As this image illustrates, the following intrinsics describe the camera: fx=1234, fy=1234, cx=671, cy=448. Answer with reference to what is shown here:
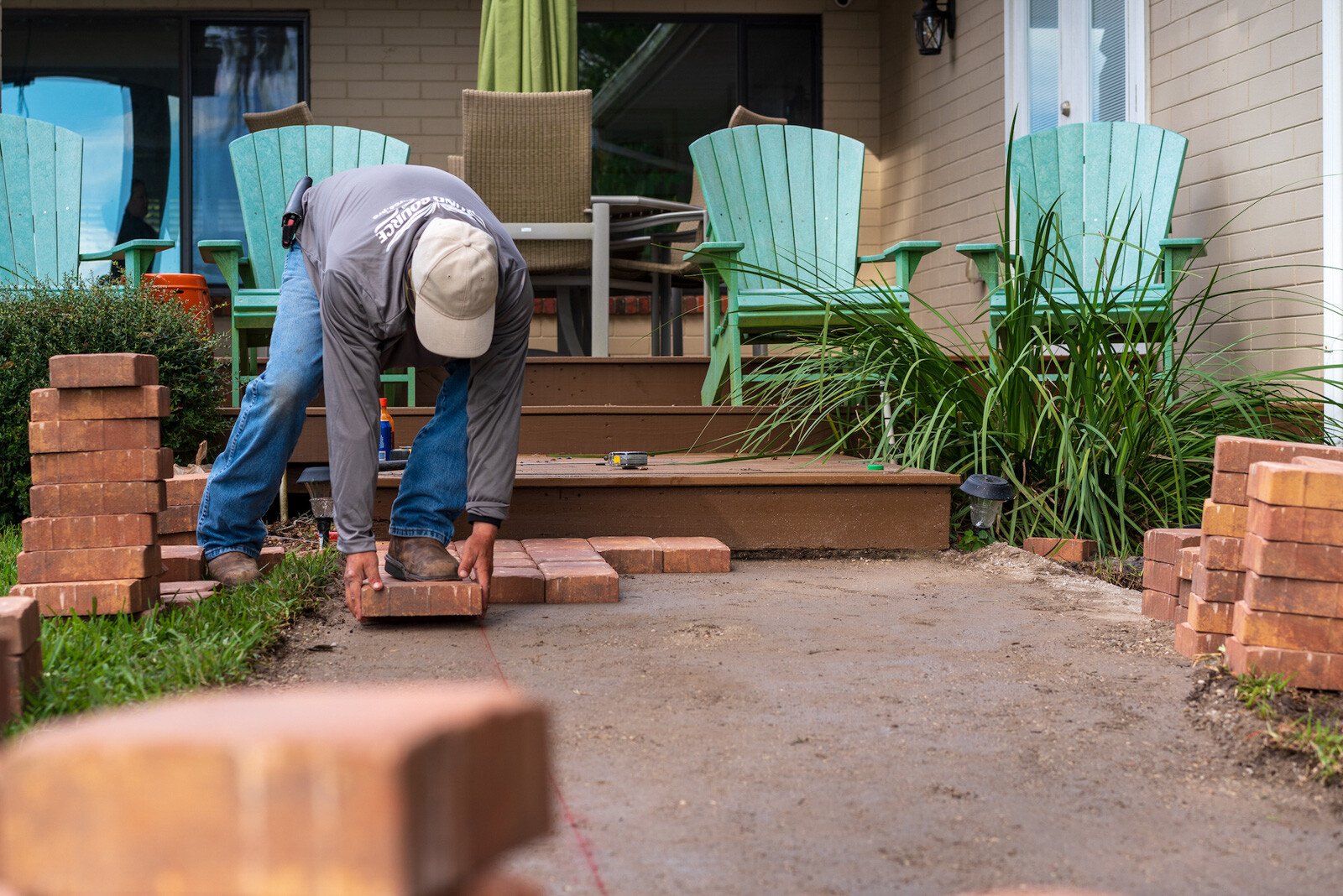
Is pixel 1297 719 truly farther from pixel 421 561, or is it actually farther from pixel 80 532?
pixel 80 532

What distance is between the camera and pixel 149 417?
2275 millimetres

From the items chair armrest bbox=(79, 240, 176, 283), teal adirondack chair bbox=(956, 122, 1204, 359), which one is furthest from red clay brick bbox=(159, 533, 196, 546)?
teal adirondack chair bbox=(956, 122, 1204, 359)

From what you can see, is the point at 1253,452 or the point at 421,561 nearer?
the point at 1253,452

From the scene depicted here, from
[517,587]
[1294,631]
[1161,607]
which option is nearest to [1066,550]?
[1161,607]

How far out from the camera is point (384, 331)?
7.42 feet

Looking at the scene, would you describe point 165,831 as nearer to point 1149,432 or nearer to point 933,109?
point 1149,432

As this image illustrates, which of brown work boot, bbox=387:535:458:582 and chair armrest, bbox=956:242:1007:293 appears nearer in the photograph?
brown work boot, bbox=387:535:458:582

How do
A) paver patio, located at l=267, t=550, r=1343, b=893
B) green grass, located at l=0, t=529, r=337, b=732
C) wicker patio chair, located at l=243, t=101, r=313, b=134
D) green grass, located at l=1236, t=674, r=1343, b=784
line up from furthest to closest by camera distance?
1. wicker patio chair, located at l=243, t=101, r=313, b=134
2. green grass, located at l=0, t=529, r=337, b=732
3. green grass, located at l=1236, t=674, r=1343, b=784
4. paver patio, located at l=267, t=550, r=1343, b=893

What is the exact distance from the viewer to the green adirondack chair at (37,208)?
194 inches

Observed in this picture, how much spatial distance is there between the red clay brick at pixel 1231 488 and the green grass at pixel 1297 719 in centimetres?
38

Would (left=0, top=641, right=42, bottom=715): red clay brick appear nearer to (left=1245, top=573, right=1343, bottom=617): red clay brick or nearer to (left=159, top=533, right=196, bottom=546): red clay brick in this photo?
(left=159, top=533, right=196, bottom=546): red clay brick

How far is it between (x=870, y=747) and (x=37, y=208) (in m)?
4.51

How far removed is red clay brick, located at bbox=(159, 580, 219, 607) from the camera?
7.84 ft

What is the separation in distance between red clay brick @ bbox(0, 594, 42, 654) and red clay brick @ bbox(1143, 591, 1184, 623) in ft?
6.65
